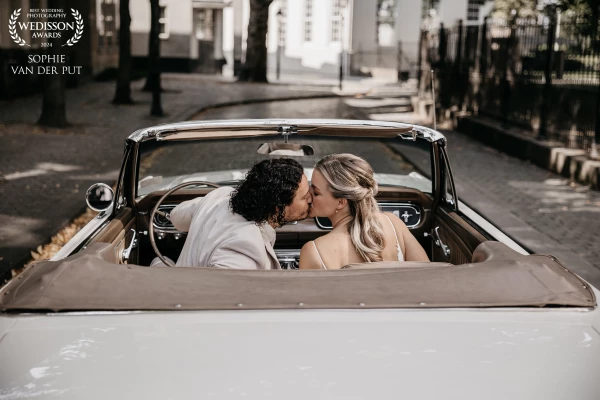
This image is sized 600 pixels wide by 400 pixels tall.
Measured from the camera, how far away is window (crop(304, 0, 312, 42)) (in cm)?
4656

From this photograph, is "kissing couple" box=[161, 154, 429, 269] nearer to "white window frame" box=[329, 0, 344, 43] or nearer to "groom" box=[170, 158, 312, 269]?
"groom" box=[170, 158, 312, 269]

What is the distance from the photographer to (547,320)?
88.4 inches

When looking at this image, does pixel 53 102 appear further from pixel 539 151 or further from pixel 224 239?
pixel 224 239

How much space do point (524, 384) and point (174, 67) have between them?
41.4 m

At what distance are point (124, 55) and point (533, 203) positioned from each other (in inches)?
602

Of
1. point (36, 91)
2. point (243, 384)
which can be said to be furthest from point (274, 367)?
point (36, 91)

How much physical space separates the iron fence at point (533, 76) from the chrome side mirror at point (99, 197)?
31.9ft

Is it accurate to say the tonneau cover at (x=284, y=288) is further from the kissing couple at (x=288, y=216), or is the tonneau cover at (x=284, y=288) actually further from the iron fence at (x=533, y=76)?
the iron fence at (x=533, y=76)

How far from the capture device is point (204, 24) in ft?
144

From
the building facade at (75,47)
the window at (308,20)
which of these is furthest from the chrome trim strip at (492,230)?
the window at (308,20)

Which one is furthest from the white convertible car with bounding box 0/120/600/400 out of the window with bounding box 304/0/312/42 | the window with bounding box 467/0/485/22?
A: the window with bounding box 467/0/485/22

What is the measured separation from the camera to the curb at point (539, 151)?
36.7ft

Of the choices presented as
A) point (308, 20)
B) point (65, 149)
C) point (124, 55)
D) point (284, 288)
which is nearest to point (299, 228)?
point (284, 288)

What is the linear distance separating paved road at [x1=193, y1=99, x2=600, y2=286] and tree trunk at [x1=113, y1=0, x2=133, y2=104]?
→ 34.7 ft
